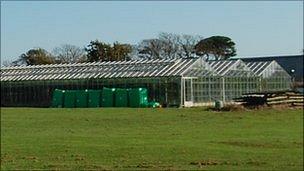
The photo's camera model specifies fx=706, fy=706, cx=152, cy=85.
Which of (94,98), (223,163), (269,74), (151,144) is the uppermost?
(269,74)

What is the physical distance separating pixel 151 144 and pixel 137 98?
121 feet

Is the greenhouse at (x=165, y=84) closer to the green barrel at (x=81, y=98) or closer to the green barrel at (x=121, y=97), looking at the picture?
the green barrel at (x=81, y=98)

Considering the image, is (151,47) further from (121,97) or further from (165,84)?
(165,84)

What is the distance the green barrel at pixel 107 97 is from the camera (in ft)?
195

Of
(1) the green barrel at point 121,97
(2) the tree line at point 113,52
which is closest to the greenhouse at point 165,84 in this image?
(1) the green barrel at point 121,97

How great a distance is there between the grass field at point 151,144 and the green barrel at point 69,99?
2243cm

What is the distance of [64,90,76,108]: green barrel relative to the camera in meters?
59.8

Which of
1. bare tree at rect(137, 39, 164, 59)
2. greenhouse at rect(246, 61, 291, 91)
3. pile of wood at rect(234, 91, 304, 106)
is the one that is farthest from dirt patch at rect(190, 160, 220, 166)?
greenhouse at rect(246, 61, 291, 91)

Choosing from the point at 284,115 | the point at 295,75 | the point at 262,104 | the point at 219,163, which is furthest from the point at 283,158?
the point at 295,75

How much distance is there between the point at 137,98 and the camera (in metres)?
59.2

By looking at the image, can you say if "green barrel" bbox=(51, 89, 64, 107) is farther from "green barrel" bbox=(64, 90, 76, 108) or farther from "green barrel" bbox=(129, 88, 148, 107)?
"green barrel" bbox=(129, 88, 148, 107)

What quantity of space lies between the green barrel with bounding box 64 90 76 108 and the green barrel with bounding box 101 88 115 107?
8.49ft

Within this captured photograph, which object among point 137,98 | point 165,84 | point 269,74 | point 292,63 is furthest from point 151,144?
point 292,63

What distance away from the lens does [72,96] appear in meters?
60.8
